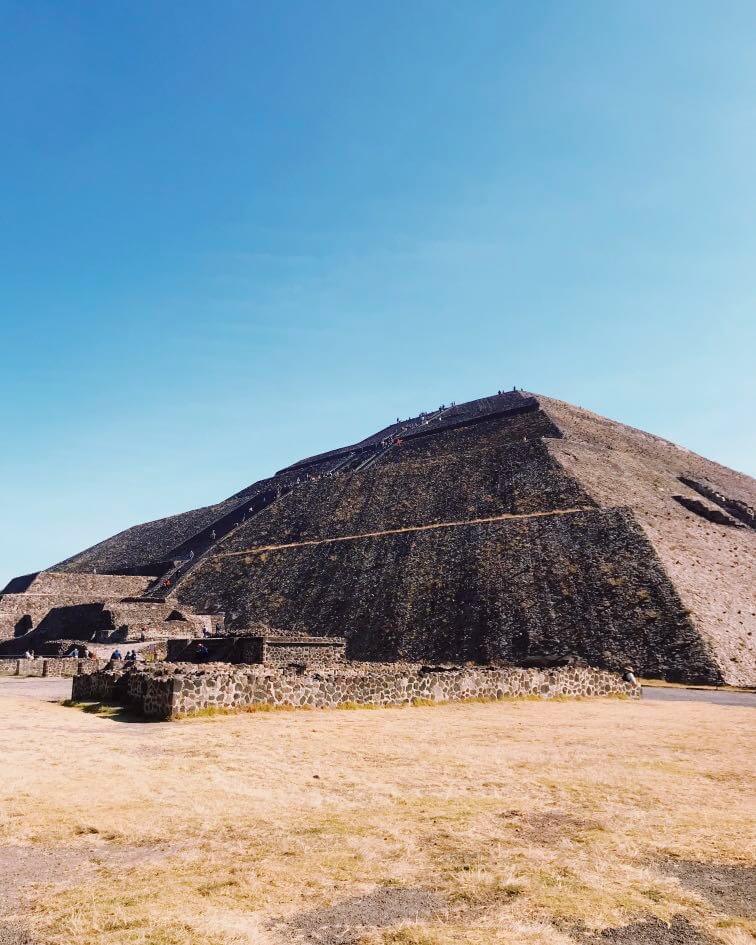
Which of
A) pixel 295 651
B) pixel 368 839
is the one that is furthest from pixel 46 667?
pixel 368 839

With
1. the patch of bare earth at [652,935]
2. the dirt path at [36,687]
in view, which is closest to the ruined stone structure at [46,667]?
the dirt path at [36,687]

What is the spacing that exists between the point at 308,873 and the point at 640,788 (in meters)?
5.86

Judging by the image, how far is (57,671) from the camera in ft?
101

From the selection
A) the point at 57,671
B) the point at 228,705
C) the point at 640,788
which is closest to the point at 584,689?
the point at 228,705

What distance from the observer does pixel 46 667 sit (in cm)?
3031

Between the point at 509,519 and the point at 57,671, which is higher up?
the point at 509,519

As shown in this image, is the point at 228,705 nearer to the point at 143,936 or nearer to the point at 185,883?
the point at 185,883

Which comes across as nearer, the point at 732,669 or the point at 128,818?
the point at 128,818

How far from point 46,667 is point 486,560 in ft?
77.0

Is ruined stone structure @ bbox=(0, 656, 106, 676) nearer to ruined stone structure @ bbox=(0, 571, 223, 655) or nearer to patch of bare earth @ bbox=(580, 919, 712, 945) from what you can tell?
ruined stone structure @ bbox=(0, 571, 223, 655)

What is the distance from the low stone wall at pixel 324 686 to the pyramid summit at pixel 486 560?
775 cm

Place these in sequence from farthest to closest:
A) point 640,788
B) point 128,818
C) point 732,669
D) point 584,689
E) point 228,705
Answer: point 732,669
point 584,689
point 228,705
point 640,788
point 128,818

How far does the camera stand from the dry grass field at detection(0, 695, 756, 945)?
5.17m

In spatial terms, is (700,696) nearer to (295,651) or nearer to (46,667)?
(295,651)
